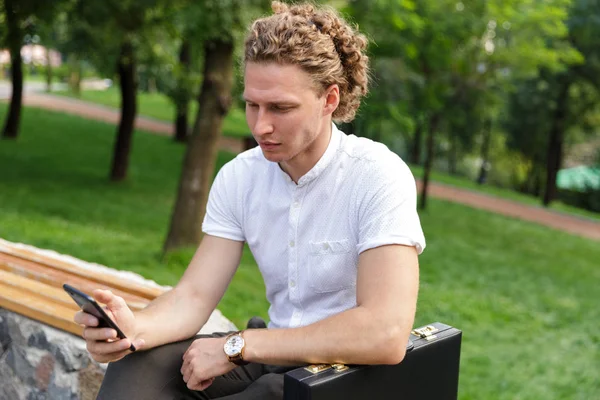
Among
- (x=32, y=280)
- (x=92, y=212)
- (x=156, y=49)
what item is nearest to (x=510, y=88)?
(x=156, y=49)

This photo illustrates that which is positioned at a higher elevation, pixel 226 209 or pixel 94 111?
pixel 226 209

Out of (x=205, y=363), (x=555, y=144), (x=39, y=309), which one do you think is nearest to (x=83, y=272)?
(x=39, y=309)

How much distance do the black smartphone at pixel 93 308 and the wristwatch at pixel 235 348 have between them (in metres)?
0.30

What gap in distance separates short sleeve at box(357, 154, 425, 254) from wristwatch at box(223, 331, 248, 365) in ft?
1.39

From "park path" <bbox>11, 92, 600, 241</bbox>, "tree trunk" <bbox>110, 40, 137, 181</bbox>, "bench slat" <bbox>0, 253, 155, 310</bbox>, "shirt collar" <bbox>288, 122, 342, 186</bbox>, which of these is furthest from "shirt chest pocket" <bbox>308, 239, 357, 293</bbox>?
"park path" <bbox>11, 92, 600, 241</bbox>

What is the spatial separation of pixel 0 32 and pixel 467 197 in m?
14.3

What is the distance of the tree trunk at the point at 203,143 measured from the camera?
27.1 ft

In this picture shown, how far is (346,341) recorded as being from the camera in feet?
6.19

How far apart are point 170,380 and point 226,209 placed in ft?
1.91

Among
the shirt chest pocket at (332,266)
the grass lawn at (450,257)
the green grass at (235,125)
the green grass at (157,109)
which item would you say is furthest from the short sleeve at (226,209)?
the green grass at (157,109)

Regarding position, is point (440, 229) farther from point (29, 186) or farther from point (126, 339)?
point (126, 339)

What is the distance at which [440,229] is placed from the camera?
48.9 feet

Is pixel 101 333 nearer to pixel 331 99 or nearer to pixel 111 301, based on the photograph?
pixel 111 301

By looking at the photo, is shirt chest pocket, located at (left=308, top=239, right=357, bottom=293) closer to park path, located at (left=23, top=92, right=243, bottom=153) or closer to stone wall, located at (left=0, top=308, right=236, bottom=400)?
stone wall, located at (left=0, top=308, right=236, bottom=400)
